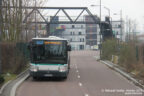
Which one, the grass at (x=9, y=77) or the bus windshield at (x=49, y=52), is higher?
the bus windshield at (x=49, y=52)

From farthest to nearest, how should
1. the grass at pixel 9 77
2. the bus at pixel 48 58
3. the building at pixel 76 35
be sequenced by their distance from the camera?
the building at pixel 76 35, the grass at pixel 9 77, the bus at pixel 48 58

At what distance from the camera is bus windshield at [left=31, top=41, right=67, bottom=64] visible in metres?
18.8

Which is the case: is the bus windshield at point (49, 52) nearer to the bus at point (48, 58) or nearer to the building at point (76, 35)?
the bus at point (48, 58)

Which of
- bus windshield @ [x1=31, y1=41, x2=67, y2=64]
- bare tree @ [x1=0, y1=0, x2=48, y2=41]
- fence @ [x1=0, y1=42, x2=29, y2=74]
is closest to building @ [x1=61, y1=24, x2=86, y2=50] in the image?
bare tree @ [x1=0, y1=0, x2=48, y2=41]

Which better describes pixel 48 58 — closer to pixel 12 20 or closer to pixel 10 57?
pixel 10 57

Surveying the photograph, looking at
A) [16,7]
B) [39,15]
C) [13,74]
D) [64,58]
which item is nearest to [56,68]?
[64,58]

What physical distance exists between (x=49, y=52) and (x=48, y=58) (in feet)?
1.47

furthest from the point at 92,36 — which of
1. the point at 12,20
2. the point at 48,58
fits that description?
the point at 48,58

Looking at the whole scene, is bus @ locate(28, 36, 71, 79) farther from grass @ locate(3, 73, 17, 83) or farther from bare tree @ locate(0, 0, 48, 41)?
bare tree @ locate(0, 0, 48, 41)

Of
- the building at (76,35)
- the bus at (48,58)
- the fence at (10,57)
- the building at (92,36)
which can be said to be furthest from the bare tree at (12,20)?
the building at (92,36)

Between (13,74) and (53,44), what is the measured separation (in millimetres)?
4244

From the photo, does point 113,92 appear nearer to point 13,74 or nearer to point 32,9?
point 13,74

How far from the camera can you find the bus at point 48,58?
18641mm

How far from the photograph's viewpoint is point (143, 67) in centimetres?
1956
